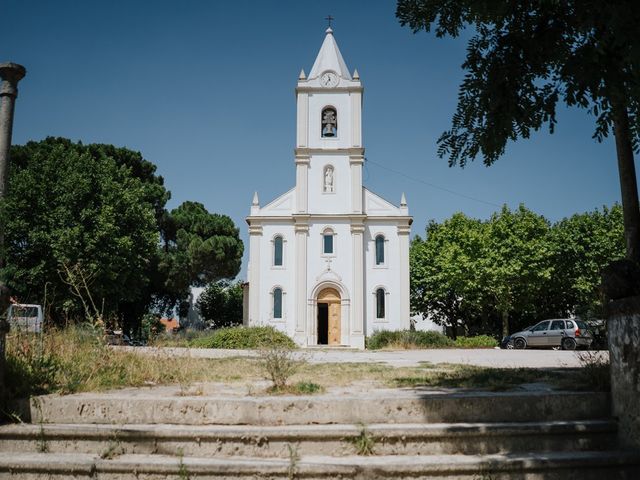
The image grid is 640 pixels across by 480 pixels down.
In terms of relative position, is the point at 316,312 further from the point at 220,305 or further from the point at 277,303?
the point at 220,305

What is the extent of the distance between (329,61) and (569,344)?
71.2 ft

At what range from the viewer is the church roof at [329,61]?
3412 cm

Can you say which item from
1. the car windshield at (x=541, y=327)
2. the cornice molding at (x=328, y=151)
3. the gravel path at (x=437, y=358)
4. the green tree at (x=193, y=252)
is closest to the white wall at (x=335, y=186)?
the cornice molding at (x=328, y=151)

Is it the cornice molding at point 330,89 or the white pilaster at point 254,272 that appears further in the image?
the cornice molding at point 330,89

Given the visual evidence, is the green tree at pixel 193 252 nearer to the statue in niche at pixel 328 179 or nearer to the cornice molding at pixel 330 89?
the statue in niche at pixel 328 179

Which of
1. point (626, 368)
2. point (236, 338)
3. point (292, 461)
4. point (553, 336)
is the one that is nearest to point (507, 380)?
point (626, 368)

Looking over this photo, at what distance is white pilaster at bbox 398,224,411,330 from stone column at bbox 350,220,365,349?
7.62 feet

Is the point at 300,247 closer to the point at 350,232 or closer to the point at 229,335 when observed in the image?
the point at 350,232

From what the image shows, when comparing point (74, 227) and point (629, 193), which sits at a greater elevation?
point (74, 227)

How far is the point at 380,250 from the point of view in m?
32.2

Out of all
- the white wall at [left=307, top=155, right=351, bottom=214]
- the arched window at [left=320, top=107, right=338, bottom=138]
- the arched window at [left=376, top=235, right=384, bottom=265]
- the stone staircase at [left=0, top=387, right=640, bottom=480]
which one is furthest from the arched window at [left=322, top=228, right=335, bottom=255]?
the stone staircase at [left=0, top=387, right=640, bottom=480]

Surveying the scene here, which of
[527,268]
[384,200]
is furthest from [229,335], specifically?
[527,268]

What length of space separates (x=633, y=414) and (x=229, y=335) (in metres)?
19.5

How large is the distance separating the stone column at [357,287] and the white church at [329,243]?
0.19 feet
